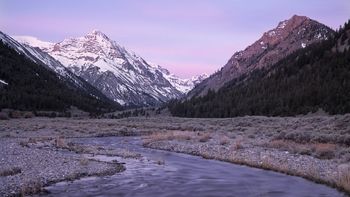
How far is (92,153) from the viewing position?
44.6 meters

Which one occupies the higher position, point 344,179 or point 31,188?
point 344,179

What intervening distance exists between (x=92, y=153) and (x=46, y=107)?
125m

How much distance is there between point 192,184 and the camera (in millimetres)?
27438

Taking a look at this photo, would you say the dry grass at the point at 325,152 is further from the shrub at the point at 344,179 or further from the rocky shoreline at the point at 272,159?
the shrub at the point at 344,179

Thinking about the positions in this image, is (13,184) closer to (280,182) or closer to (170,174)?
(170,174)

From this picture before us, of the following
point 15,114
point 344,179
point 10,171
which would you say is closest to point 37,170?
point 10,171

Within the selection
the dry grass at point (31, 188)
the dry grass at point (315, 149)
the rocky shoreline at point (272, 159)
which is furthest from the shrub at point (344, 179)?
the dry grass at point (31, 188)

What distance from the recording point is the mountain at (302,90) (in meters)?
92.6

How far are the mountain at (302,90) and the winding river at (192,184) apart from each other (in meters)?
52.8

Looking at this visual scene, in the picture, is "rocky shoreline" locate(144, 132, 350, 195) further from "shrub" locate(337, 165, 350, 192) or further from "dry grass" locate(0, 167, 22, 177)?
"dry grass" locate(0, 167, 22, 177)

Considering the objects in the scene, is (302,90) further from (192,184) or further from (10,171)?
(10,171)

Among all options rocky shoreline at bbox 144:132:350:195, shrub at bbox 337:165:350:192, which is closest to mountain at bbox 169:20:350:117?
rocky shoreline at bbox 144:132:350:195

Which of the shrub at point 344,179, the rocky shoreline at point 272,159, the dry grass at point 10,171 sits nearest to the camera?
the shrub at point 344,179

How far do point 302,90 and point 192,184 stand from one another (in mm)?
82902
